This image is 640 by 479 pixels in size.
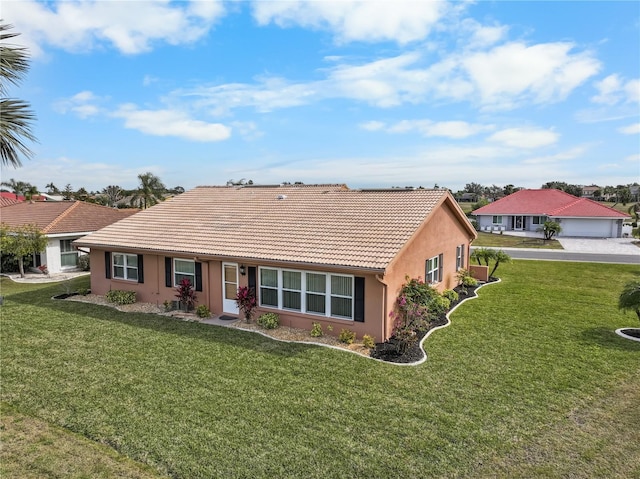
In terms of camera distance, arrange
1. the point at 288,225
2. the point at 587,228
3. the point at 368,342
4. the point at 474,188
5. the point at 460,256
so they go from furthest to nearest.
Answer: the point at 474,188 < the point at 587,228 < the point at 460,256 < the point at 288,225 < the point at 368,342

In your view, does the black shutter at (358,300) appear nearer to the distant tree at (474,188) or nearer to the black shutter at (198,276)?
the black shutter at (198,276)

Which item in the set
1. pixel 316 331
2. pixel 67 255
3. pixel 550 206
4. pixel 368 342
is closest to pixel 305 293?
pixel 316 331

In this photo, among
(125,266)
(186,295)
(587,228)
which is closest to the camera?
(186,295)

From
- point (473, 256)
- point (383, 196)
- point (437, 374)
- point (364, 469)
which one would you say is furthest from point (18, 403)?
point (473, 256)

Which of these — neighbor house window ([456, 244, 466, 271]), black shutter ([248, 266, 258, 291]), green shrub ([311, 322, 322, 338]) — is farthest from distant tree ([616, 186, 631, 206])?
black shutter ([248, 266, 258, 291])

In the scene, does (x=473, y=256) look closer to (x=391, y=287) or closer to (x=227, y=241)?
(x=391, y=287)

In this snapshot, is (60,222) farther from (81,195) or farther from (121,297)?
(81,195)

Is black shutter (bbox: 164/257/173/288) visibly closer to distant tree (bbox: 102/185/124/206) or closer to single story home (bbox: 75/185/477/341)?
single story home (bbox: 75/185/477/341)
